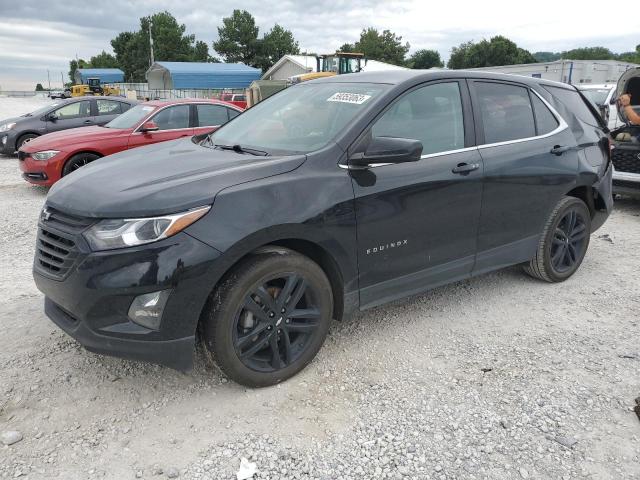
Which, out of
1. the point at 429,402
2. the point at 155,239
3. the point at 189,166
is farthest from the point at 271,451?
the point at 189,166

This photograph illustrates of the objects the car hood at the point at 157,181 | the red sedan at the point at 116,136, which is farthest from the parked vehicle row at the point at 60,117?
the car hood at the point at 157,181

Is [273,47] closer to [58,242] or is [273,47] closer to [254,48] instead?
[254,48]

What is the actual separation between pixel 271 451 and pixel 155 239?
1.15 meters

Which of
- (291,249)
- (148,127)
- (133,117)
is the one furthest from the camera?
(133,117)

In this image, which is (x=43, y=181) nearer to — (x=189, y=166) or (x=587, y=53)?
(x=189, y=166)

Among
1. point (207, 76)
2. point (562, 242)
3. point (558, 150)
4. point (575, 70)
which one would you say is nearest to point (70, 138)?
point (558, 150)

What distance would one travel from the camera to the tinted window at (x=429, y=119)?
3.28 m

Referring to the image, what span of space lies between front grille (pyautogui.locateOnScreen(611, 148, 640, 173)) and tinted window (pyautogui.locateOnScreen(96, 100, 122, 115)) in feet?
32.8

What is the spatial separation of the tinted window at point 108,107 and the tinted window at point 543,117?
10.1m

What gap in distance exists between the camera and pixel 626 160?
698cm

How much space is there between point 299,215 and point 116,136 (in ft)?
21.5

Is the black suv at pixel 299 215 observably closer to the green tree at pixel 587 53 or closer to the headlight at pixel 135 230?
the headlight at pixel 135 230

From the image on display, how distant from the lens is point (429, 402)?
9.50 feet

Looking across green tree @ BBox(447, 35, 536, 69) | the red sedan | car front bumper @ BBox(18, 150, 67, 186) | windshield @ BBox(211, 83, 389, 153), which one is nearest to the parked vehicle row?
the red sedan
